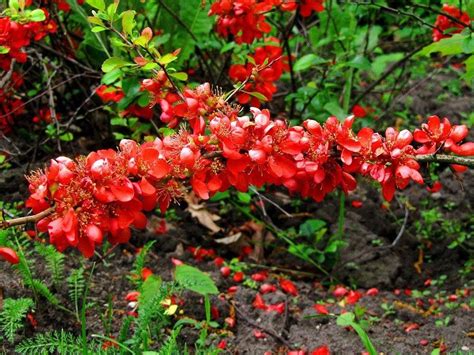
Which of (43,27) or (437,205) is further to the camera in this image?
(437,205)

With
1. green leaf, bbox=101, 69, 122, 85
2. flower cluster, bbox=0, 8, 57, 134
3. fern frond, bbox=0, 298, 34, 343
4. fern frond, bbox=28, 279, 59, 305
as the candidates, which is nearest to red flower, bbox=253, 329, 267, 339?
fern frond, bbox=28, 279, 59, 305

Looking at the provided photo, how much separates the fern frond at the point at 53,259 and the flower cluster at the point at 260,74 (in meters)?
0.89

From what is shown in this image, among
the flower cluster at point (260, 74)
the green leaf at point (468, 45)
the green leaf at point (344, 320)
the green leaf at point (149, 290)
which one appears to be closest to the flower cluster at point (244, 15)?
the flower cluster at point (260, 74)

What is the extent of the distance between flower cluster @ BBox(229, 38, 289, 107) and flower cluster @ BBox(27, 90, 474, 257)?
0.49 meters

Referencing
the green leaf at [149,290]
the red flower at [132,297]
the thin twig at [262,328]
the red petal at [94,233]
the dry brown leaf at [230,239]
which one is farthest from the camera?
the dry brown leaf at [230,239]

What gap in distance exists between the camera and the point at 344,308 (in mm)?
2695

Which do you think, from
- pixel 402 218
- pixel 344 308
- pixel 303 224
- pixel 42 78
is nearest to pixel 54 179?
pixel 344 308

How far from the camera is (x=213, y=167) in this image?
171 cm

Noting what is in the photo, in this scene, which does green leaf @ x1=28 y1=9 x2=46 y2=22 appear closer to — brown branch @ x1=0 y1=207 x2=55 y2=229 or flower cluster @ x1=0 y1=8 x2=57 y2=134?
flower cluster @ x1=0 y1=8 x2=57 y2=134

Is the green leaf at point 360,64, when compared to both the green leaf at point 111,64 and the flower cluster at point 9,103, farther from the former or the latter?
the flower cluster at point 9,103

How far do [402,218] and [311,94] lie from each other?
932 millimetres

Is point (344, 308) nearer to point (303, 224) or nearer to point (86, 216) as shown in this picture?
point (303, 224)

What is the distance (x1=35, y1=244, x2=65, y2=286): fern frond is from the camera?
2.33 m

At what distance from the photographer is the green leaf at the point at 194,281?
222 centimetres
